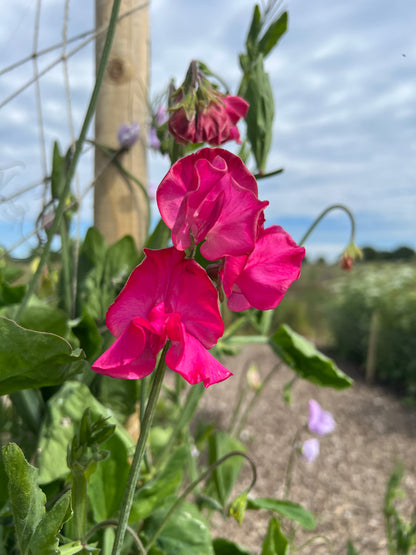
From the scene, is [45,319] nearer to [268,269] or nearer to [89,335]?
[89,335]

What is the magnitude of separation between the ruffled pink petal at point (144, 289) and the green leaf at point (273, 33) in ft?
2.31

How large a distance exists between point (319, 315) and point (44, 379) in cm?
652

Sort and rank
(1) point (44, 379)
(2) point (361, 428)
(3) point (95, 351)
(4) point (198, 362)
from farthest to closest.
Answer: (2) point (361, 428) < (3) point (95, 351) < (1) point (44, 379) < (4) point (198, 362)

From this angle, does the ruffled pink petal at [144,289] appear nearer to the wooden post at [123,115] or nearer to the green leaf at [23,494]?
the green leaf at [23,494]

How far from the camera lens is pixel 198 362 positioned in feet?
1.42

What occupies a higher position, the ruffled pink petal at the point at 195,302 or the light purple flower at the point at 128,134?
the light purple flower at the point at 128,134

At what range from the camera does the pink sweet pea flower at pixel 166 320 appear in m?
0.43

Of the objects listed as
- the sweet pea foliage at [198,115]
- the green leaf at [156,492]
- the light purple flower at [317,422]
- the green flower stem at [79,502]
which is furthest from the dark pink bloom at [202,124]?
the light purple flower at [317,422]

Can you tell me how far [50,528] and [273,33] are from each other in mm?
901

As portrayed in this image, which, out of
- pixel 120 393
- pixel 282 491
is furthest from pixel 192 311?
pixel 282 491

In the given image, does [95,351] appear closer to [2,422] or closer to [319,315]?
[2,422]

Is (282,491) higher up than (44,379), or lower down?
lower down

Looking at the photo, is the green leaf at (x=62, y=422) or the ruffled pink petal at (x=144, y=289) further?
the green leaf at (x=62, y=422)

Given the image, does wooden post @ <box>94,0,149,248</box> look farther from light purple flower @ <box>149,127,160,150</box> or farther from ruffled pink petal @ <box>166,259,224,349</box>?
ruffled pink petal @ <box>166,259,224,349</box>
